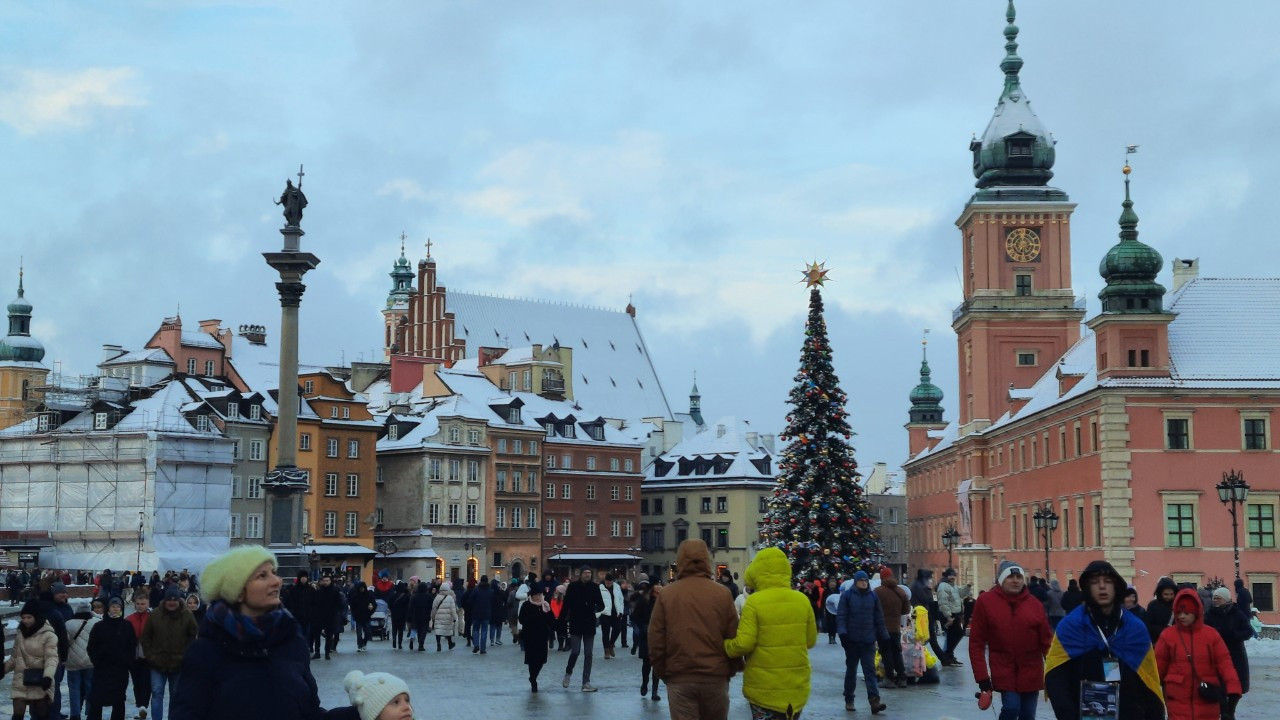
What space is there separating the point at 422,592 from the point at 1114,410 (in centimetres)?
2880

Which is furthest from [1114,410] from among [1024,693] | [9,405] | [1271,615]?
[9,405]

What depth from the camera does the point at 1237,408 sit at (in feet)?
179

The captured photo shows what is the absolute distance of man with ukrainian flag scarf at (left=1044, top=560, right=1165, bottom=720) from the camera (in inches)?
374

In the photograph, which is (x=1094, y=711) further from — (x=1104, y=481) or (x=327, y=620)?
(x=1104, y=481)

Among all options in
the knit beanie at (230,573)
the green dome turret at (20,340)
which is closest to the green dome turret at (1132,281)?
the knit beanie at (230,573)

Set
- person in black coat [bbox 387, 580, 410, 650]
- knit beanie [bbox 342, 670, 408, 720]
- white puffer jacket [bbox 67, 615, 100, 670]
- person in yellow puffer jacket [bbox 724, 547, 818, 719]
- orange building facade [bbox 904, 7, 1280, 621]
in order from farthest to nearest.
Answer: orange building facade [bbox 904, 7, 1280, 621], person in black coat [bbox 387, 580, 410, 650], white puffer jacket [bbox 67, 615, 100, 670], person in yellow puffer jacket [bbox 724, 547, 818, 719], knit beanie [bbox 342, 670, 408, 720]

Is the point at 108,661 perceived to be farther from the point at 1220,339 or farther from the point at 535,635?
the point at 1220,339

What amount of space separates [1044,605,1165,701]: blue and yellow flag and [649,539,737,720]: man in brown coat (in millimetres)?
2697

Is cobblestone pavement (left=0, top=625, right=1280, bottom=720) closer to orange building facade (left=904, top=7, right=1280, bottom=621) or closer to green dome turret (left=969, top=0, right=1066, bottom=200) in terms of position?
orange building facade (left=904, top=7, right=1280, bottom=621)

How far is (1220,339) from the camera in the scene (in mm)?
56219

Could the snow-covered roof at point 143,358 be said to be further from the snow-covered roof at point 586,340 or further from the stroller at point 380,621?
the stroller at point 380,621

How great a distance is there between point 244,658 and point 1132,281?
52688mm

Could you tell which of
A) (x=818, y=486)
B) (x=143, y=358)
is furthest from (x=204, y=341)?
(x=818, y=486)

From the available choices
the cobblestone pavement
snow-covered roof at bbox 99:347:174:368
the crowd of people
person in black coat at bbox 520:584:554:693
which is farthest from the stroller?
snow-covered roof at bbox 99:347:174:368
